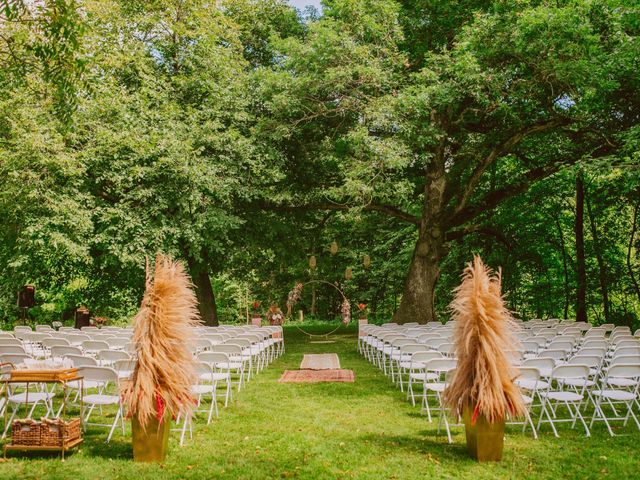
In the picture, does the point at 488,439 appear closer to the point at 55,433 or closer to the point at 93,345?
the point at 55,433

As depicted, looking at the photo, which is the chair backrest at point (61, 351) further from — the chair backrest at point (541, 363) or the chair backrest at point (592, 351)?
the chair backrest at point (592, 351)

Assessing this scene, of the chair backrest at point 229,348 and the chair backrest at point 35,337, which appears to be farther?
the chair backrest at point 35,337

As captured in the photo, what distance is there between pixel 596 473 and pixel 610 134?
12.2 m

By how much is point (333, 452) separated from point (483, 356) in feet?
5.89

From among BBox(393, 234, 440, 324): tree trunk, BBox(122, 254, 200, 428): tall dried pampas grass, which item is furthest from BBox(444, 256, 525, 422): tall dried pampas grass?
BBox(393, 234, 440, 324): tree trunk

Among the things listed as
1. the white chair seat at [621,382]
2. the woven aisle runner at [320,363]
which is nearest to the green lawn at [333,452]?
the white chair seat at [621,382]

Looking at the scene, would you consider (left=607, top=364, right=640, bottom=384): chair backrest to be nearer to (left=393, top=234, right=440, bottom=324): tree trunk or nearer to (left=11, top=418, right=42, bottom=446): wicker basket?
(left=11, top=418, right=42, bottom=446): wicker basket

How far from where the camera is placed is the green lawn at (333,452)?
207 inches

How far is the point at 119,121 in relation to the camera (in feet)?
50.2

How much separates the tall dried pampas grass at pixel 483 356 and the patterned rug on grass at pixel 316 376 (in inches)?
195

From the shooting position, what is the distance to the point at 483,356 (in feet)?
17.9

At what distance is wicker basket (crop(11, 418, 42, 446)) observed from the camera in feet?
18.3

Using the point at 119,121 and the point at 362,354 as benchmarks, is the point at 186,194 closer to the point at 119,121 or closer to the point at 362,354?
the point at 119,121

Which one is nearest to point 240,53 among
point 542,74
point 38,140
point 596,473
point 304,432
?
point 38,140
